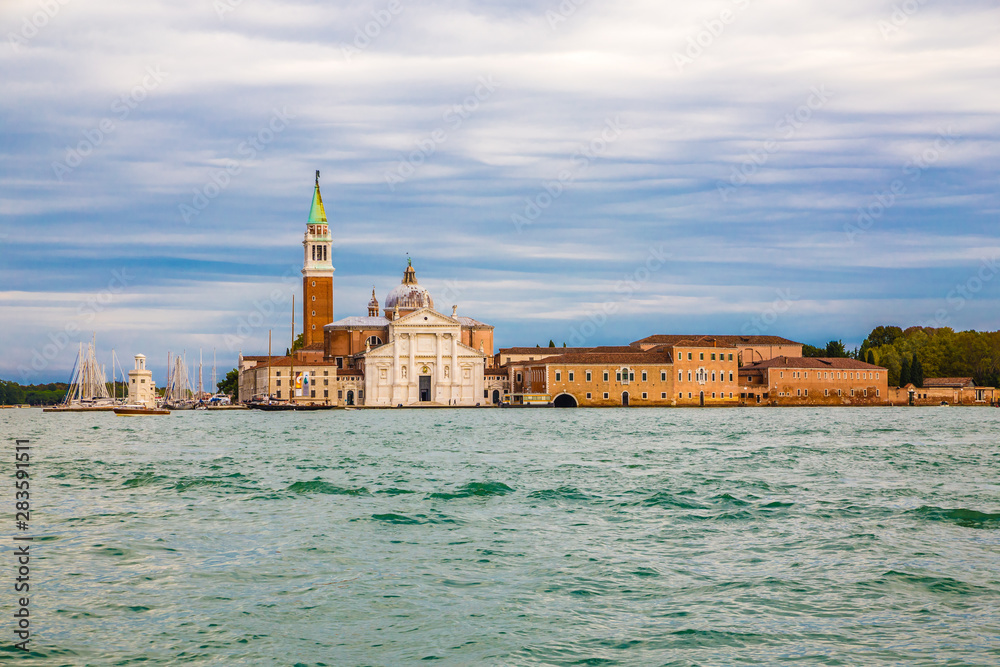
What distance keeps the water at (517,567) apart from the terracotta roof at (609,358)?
5310cm

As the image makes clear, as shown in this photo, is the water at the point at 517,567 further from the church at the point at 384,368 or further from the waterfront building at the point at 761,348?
the waterfront building at the point at 761,348

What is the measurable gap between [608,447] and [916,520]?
13663 mm

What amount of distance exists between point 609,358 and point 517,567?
62.9m

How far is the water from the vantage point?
19.7 ft

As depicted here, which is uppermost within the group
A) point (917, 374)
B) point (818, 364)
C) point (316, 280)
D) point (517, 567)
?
point (316, 280)

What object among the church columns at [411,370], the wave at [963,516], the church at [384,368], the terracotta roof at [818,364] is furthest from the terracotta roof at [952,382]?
the wave at [963,516]

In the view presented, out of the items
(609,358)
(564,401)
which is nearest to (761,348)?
(609,358)

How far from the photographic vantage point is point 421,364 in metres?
71.8

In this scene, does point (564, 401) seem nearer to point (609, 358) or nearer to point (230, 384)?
point (609, 358)

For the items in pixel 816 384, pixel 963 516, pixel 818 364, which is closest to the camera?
pixel 963 516

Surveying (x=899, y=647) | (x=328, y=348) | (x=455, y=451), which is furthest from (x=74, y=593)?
(x=328, y=348)

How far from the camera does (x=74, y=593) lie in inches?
287

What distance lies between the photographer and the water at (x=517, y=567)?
6008mm

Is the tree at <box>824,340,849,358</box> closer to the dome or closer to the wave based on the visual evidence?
the dome
